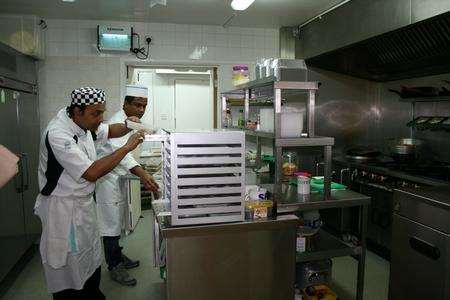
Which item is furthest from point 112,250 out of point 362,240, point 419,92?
point 419,92

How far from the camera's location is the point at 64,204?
1841 millimetres

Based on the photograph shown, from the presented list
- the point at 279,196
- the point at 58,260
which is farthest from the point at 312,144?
the point at 58,260

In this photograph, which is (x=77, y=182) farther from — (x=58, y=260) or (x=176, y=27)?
(x=176, y=27)

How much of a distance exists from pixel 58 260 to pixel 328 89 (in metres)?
3.32

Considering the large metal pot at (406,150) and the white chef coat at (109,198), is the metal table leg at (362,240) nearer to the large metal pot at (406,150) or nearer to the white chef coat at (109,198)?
the large metal pot at (406,150)

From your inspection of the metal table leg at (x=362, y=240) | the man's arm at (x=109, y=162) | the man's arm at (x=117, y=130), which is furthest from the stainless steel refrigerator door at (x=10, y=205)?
the metal table leg at (x=362, y=240)

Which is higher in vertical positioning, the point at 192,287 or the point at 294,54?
the point at 294,54

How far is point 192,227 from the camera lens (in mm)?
1522

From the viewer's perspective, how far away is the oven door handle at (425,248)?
1743 mm

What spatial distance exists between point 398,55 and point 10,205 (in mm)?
3653

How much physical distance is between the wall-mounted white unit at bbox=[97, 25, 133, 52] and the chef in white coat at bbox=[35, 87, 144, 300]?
7.49ft

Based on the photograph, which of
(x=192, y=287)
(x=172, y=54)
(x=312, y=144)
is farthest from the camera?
(x=172, y=54)

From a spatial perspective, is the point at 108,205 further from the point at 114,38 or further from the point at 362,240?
the point at 114,38

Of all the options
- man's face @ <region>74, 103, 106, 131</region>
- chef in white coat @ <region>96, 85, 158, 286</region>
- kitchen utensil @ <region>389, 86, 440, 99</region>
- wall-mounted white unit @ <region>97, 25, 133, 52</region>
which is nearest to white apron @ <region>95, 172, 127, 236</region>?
chef in white coat @ <region>96, 85, 158, 286</region>
